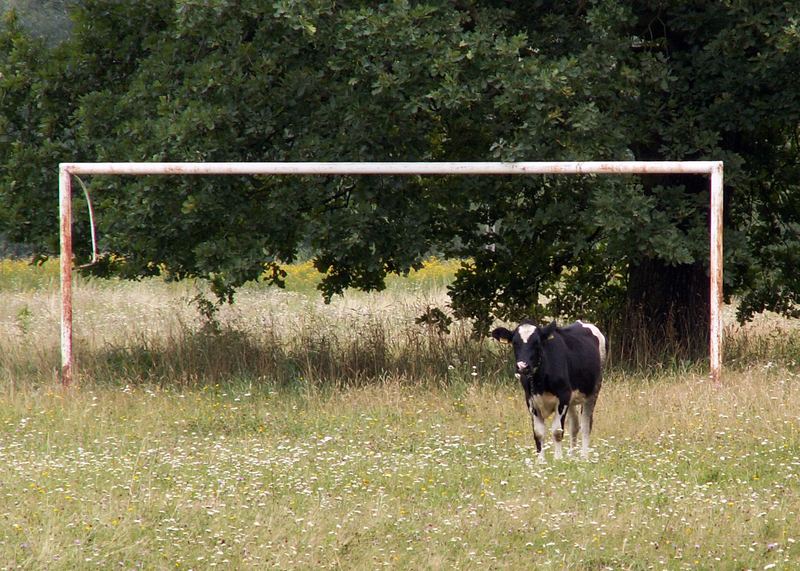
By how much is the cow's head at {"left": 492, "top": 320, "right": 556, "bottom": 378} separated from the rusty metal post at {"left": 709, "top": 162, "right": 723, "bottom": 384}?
2.76m

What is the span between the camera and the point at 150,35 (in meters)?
14.3

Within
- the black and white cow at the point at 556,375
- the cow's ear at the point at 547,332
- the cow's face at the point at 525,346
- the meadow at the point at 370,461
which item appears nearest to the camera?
the meadow at the point at 370,461

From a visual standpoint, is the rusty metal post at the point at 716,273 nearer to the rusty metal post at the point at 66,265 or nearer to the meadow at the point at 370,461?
the meadow at the point at 370,461

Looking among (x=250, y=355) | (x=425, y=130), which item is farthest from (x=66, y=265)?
(x=425, y=130)

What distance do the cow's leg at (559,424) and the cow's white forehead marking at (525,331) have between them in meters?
0.58

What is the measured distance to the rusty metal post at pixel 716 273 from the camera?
12.5 m

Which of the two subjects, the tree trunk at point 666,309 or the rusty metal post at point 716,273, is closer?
the rusty metal post at point 716,273

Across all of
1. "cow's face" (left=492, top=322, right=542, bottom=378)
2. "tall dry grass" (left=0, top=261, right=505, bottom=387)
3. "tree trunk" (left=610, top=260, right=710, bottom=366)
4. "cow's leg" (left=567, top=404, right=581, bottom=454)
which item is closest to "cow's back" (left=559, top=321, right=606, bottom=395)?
"cow's leg" (left=567, top=404, right=581, bottom=454)

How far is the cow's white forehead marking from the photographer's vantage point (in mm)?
10164

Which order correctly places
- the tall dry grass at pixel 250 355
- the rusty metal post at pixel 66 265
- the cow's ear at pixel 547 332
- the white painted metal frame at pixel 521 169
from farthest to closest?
1. the tall dry grass at pixel 250 355
2. the rusty metal post at pixel 66 265
3. the white painted metal frame at pixel 521 169
4. the cow's ear at pixel 547 332

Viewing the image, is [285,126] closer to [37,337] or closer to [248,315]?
[37,337]

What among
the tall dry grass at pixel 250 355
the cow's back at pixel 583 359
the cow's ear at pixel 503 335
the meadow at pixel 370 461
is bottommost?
the meadow at pixel 370 461

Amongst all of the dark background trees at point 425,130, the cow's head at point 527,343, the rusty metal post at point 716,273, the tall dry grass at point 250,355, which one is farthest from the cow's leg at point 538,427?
the dark background trees at point 425,130

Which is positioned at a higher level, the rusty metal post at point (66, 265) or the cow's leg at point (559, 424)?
the rusty metal post at point (66, 265)
